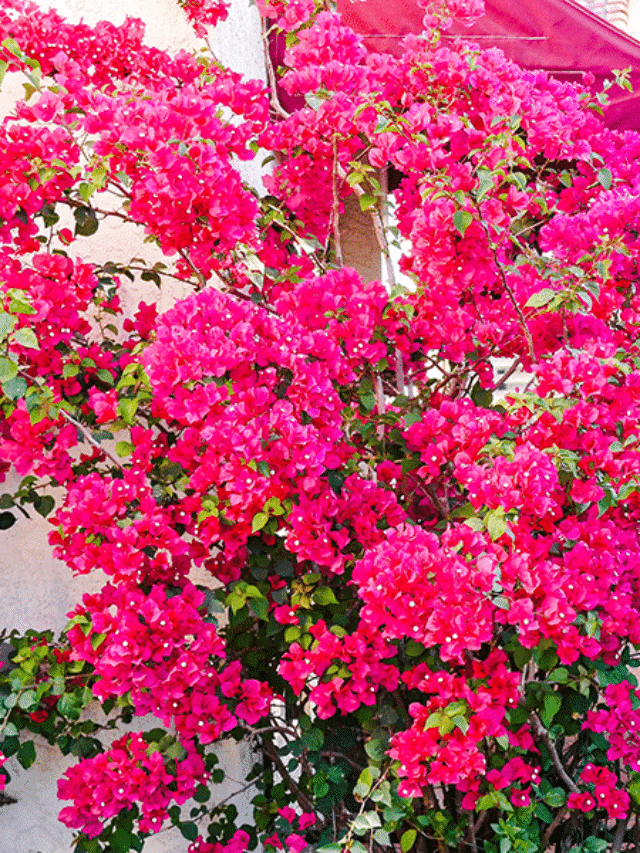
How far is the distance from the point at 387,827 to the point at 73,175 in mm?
1820

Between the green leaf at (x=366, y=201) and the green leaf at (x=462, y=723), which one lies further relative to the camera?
the green leaf at (x=366, y=201)

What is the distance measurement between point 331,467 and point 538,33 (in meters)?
2.31

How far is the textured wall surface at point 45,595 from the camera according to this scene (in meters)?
2.29

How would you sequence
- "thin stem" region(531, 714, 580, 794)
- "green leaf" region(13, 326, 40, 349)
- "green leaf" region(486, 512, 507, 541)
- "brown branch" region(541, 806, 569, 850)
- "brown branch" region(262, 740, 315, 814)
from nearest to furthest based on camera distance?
"green leaf" region(486, 512, 507, 541) → "green leaf" region(13, 326, 40, 349) → "thin stem" region(531, 714, 580, 794) → "brown branch" region(541, 806, 569, 850) → "brown branch" region(262, 740, 315, 814)

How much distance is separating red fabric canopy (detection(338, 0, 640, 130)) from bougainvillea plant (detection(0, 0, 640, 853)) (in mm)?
807

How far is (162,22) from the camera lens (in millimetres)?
2707

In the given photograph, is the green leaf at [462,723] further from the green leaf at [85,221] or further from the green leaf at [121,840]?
the green leaf at [85,221]

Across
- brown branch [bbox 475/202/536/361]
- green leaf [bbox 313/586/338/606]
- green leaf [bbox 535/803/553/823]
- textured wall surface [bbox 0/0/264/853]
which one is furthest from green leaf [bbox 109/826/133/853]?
brown branch [bbox 475/202/536/361]

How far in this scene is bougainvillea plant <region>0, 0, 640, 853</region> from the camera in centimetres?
162

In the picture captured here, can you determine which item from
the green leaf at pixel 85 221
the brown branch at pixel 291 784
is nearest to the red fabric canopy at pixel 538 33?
the green leaf at pixel 85 221

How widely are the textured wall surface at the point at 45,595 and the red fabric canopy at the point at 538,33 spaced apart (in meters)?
0.94

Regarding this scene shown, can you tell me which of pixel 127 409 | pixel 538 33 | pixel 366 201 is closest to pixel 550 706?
pixel 127 409

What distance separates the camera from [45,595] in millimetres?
2377

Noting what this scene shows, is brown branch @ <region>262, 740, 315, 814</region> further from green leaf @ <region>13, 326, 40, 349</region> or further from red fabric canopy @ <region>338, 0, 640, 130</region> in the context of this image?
red fabric canopy @ <region>338, 0, 640, 130</region>
